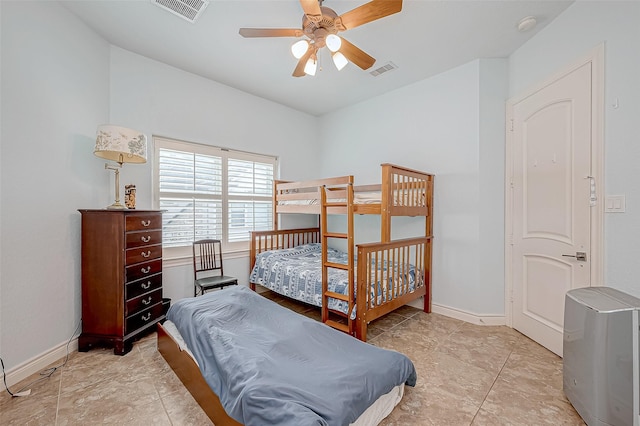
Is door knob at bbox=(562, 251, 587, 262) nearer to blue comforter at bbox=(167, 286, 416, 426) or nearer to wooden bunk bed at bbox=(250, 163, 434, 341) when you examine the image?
wooden bunk bed at bbox=(250, 163, 434, 341)

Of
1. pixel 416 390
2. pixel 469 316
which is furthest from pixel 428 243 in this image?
pixel 416 390

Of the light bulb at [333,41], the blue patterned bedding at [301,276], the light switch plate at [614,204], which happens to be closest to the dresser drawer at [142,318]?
the blue patterned bedding at [301,276]

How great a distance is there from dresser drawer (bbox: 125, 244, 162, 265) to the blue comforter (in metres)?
0.67

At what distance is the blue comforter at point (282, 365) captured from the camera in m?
1.16

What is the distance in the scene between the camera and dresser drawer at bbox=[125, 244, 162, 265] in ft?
7.45

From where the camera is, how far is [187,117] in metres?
3.21

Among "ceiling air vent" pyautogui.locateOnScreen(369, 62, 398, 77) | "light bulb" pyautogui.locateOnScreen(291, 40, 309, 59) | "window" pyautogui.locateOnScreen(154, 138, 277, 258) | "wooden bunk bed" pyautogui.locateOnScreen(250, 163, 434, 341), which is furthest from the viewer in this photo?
"window" pyautogui.locateOnScreen(154, 138, 277, 258)

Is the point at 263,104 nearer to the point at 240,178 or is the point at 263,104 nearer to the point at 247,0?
the point at 240,178

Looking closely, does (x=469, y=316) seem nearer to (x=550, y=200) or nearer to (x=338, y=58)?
(x=550, y=200)

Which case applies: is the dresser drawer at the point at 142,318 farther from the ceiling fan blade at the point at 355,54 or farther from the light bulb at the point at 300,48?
the ceiling fan blade at the point at 355,54

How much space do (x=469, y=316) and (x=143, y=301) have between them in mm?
3378

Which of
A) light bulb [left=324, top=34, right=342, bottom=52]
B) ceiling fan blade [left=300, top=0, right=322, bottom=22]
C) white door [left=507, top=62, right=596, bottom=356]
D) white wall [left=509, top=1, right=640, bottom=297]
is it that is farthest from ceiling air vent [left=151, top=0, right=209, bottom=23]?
white door [left=507, top=62, right=596, bottom=356]

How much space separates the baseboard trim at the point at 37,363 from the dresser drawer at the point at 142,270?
0.72m

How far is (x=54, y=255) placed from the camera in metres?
2.12
